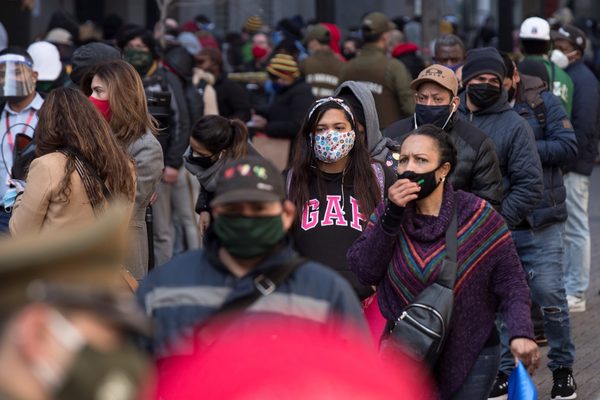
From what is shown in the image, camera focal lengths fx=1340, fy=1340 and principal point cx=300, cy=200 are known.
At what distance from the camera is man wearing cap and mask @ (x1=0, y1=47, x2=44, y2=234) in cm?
780

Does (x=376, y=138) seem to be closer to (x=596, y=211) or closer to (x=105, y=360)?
(x=105, y=360)

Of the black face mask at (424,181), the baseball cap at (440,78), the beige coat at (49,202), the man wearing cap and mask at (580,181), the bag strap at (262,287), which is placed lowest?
the man wearing cap and mask at (580,181)

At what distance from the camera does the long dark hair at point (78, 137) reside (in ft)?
19.4

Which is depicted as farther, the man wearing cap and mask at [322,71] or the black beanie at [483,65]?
the man wearing cap and mask at [322,71]

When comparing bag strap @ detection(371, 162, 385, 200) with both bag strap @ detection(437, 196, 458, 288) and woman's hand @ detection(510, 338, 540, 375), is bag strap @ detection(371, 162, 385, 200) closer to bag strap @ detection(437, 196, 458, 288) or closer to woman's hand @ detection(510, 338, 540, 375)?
bag strap @ detection(437, 196, 458, 288)

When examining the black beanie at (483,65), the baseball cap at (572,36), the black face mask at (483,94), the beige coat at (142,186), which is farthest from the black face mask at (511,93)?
the baseball cap at (572,36)

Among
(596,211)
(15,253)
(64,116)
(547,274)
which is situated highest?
(15,253)

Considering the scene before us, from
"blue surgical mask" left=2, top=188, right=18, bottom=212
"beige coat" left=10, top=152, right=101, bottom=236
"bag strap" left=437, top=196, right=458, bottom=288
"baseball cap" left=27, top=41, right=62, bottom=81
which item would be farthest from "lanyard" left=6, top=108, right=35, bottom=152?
"bag strap" left=437, top=196, right=458, bottom=288

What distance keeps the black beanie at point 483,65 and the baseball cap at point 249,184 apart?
12.4ft

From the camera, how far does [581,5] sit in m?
34.2

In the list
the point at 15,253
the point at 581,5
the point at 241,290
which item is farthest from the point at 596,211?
the point at 581,5

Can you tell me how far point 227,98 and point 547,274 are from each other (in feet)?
15.5

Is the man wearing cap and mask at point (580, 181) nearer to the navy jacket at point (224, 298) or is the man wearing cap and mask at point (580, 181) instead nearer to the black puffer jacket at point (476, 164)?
the black puffer jacket at point (476, 164)

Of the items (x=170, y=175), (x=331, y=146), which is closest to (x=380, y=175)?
(x=331, y=146)
